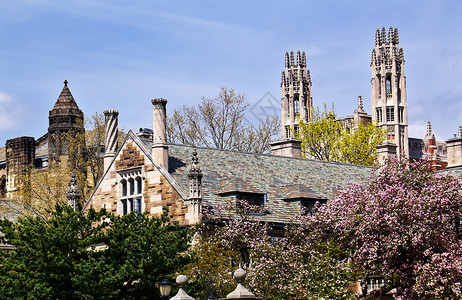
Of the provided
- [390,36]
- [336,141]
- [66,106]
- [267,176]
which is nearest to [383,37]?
[390,36]

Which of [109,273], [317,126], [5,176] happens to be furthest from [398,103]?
[109,273]

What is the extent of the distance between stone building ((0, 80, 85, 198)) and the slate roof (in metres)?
43.9

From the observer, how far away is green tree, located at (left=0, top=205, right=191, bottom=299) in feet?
101

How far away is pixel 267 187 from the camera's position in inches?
1673

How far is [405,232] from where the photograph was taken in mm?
36188

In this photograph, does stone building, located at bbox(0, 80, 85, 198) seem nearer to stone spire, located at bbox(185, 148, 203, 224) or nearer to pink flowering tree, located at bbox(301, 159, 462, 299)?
stone spire, located at bbox(185, 148, 203, 224)

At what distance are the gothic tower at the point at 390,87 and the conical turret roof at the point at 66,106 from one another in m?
57.9

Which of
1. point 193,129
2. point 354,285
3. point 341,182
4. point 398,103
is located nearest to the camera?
point 354,285

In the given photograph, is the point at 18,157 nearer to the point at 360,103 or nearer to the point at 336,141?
the point at 336,141

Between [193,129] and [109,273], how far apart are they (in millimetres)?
43645

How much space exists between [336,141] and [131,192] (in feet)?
165

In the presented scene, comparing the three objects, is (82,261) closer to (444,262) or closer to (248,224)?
(248,224)

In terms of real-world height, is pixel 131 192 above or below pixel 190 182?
below

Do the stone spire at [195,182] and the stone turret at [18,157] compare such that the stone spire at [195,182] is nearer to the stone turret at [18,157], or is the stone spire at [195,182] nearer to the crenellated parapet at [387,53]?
the stone turret at [18,157]
